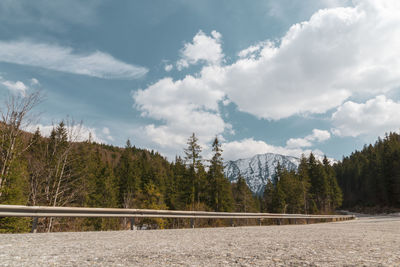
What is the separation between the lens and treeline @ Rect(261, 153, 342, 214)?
5438 cm

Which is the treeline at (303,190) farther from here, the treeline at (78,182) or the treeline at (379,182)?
the treeline at (379,182)

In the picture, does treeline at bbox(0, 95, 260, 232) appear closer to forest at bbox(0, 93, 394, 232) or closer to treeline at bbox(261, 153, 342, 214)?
forest at bbox(0, 93, 394, 232)

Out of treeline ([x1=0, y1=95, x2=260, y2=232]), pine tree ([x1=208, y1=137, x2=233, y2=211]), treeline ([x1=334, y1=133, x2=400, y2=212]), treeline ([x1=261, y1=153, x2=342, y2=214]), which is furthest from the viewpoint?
treeline ([x1=334, y1=133, x2=400, y2=212])

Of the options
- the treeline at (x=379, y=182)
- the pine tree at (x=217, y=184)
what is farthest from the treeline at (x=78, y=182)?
the treeline at (x=379, y=182)

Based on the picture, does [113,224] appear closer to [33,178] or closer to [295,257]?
[33,178]

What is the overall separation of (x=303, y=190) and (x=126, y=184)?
44302 mm

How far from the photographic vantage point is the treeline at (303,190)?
54375 mm

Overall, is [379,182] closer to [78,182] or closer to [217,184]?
[217,184]

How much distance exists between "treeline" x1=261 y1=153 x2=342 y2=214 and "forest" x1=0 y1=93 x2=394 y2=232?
0.74 feet

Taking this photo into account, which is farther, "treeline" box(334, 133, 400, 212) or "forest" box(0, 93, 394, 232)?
"treeline" box(334, 133, 400, 212)

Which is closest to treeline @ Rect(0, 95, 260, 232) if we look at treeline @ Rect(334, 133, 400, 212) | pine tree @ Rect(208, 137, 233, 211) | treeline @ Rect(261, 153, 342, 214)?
pine tree @ Rect(208, 137, 233, 211)

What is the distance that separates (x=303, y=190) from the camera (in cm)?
5403

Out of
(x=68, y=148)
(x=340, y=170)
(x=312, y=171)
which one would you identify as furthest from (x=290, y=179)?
(x=340, y=170)

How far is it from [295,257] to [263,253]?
0.58 metres
